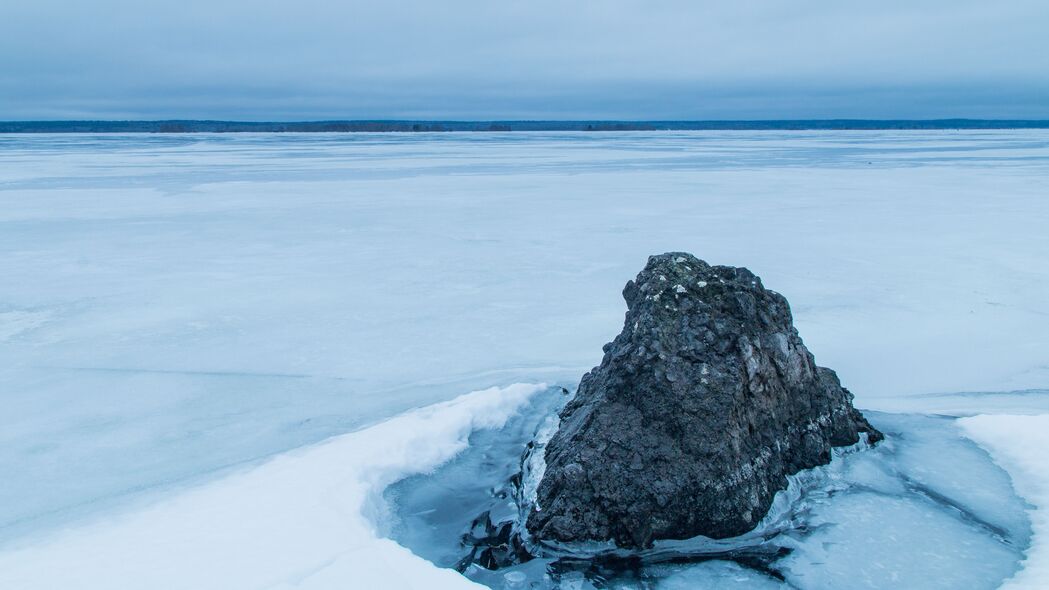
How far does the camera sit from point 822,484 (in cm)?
320

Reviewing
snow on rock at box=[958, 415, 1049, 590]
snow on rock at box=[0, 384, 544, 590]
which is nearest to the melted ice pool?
snow on rock at box=[958, 415, 1049, 590]

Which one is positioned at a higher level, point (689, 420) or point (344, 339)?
point (689, 420)

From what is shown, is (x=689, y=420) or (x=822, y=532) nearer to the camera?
(x=822, y=532)

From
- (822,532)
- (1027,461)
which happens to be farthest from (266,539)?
(1027,461)

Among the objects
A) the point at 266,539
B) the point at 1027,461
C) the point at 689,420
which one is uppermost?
the point at 689,420

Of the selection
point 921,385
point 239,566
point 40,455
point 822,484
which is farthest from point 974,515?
point 40,455

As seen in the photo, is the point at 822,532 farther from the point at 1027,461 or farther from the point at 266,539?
the point at 266,539

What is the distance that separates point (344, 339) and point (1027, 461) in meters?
3.49

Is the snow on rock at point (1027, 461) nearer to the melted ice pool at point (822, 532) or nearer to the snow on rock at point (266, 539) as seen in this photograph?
the melted ice pool at point (822, 532)

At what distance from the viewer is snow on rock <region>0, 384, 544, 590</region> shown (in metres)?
2.51

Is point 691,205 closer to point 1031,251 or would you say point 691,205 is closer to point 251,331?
point 1031,251

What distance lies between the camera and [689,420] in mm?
2998

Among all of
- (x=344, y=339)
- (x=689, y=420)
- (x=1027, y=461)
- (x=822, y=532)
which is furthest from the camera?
(x=344, y=339)

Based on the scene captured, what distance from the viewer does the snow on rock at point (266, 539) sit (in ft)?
8.24
